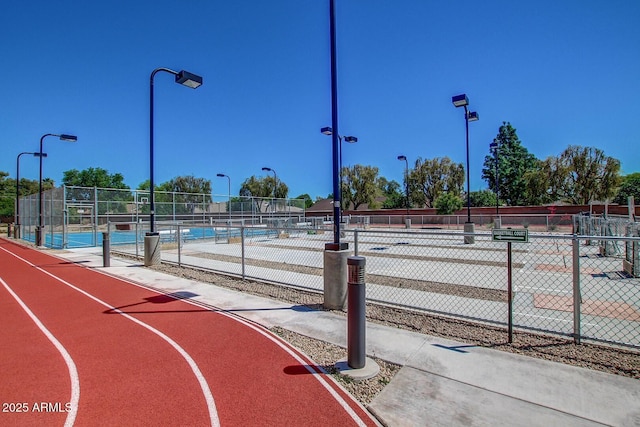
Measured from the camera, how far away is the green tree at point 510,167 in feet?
192

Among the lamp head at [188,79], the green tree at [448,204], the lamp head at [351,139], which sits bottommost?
the green tree at [448,204]

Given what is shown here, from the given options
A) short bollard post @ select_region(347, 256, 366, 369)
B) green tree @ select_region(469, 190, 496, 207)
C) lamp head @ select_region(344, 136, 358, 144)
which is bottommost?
short bollard post @ select_region(347, 256, 366, 369)

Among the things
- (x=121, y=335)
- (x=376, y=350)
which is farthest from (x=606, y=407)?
(x=121, y=335)

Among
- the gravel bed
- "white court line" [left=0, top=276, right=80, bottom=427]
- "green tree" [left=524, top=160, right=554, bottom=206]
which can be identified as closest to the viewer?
"white court line" [left=0, top=276, right=80, bottom=427]

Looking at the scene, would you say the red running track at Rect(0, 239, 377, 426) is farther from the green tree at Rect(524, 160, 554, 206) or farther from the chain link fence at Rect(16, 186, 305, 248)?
the green tree at Rect(524, 160, 554, 206)

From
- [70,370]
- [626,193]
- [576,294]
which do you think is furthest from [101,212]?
[626,193]

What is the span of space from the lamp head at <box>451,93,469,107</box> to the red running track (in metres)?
14.7

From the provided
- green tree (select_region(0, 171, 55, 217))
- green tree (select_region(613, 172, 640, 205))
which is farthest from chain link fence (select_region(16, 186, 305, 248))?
green tree (select_region(613, 172, 640, 205))

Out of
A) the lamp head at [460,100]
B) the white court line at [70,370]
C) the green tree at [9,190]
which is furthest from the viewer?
the green tree at [9,190]

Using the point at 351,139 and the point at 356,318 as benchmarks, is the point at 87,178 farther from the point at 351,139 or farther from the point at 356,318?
the point at 356,318

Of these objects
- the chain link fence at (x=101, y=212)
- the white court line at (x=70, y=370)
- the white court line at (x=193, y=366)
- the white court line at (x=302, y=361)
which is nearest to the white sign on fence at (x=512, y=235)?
the white court line at (x=302, y=361)

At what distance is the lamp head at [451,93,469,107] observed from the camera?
15922mm

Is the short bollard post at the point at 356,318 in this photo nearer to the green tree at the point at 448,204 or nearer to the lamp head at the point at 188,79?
the lamp head at the point at 188,79

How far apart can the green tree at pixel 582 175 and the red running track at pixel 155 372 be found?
159 ft
